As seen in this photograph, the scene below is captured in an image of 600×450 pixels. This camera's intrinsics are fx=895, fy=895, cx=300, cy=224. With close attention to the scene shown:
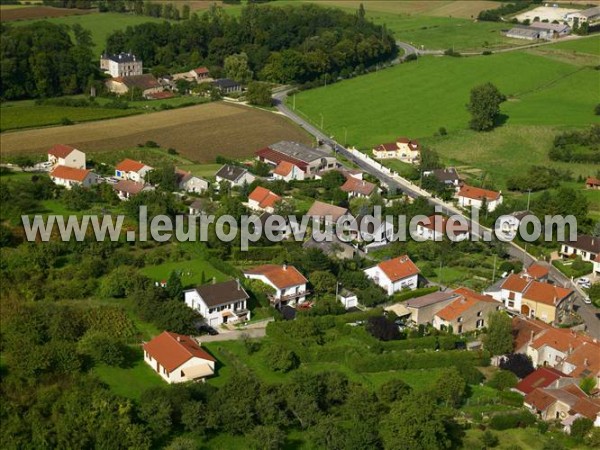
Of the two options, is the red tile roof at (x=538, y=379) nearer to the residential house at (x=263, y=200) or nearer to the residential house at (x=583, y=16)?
the residential house at (x=263, y=200)

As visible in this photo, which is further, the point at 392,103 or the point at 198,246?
the point at 392,103

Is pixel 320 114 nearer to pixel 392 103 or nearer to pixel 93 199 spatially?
pixel 392 103

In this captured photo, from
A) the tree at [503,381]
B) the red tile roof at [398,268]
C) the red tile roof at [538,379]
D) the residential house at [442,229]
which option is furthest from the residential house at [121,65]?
the red tile roof at [538,379]

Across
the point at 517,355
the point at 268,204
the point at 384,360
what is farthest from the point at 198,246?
the point at 517,355

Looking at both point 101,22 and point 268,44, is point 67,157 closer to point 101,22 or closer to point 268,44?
point 268,44

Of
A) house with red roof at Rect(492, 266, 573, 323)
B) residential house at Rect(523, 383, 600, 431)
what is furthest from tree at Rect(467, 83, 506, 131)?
residential house at Rect(523, 383, 600, 431)

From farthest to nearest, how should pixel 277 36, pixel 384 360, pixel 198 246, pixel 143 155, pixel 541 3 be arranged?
pixel 541 3 < pixel 277 36 < pixel 143 155 < pixel 198 246 < pixel 384 360
